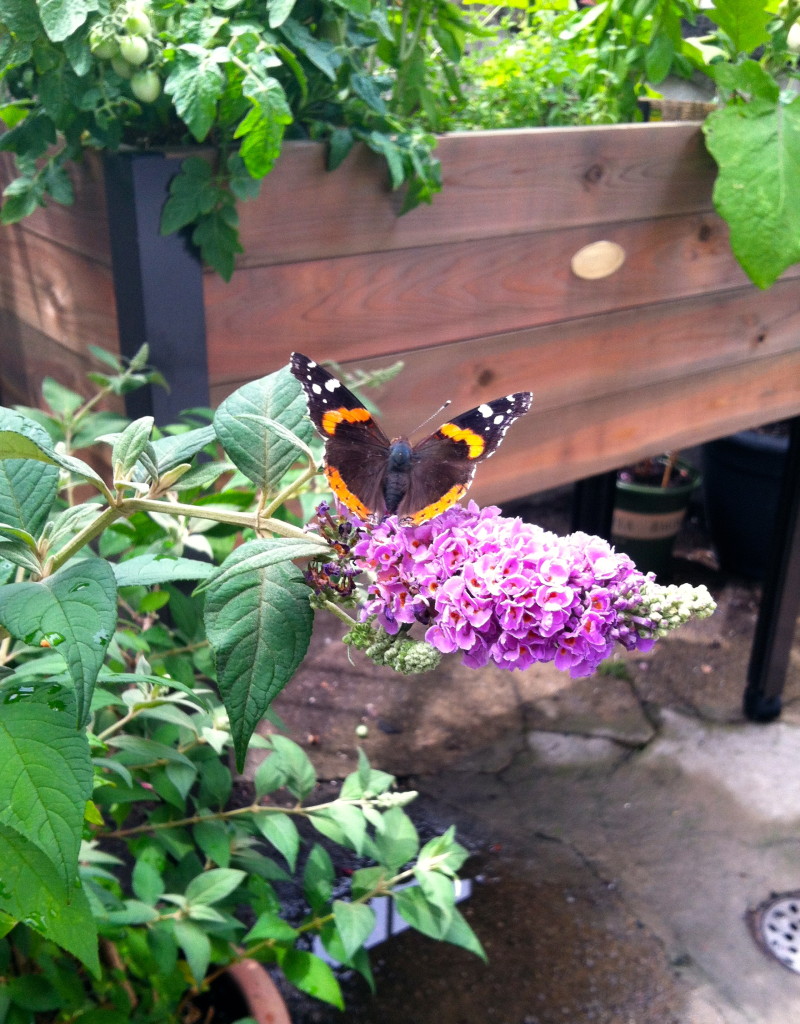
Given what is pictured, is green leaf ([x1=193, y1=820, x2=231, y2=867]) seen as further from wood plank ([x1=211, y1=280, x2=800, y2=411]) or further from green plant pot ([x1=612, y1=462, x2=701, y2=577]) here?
green plant pot ([x1=612, y1=462, x2=701, y2=577])

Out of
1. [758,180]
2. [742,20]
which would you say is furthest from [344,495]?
[742,20]

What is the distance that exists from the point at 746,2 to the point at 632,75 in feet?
0.67

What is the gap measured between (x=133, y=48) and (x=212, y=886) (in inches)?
34.6

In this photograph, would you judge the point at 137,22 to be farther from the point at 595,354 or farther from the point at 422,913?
the point at 422,913

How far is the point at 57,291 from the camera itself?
129 cm

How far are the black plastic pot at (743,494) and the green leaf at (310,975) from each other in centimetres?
225

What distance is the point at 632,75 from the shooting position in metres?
1.59

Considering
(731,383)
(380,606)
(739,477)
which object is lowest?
(739,477)

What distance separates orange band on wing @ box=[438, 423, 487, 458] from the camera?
2.35ft

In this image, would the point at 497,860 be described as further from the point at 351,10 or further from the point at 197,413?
the point at 351,10

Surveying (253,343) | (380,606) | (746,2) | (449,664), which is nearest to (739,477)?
(449,664)

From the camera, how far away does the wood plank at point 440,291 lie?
1.16 m

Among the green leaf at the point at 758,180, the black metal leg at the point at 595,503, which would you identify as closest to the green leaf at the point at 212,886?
the green leaf at the point at 758,180

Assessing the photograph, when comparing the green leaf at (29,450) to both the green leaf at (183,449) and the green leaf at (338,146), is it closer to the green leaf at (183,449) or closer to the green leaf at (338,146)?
the green leaf at (183,449)
